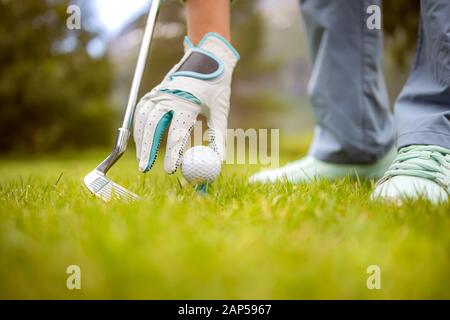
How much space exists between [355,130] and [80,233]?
1814 millimetres

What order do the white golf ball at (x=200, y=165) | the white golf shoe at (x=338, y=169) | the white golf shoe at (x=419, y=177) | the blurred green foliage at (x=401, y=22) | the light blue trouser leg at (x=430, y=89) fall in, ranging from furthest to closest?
the blurred green foliage at (x=401, y=22), the white golf shoe at (x=338, y=169), the white golf ball at (x=200, y=165), the light blue trouser leg at (x=430, y=89), the white golf shoe at (x=419, y=177)

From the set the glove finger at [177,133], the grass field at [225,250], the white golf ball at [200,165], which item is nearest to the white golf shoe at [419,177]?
the grass field at [225,250]

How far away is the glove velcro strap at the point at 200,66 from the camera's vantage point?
5.80 ft

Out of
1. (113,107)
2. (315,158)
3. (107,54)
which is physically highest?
(107,54)

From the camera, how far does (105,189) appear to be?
168 cm

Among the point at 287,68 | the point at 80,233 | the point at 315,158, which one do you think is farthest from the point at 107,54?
the point at 80,233

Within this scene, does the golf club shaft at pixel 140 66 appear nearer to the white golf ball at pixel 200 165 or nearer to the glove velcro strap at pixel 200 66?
the glove velcro strap at pixel 200 66

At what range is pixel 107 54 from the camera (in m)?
13.0

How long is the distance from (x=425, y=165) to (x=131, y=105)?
47.0 inches

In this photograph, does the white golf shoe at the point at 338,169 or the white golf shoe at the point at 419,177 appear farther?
the white golf shoe at the point at 338,169

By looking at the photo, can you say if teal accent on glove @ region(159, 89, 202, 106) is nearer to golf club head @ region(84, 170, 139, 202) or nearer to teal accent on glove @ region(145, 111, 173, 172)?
teal accent on glove @ region(145, 111, 173, 172)

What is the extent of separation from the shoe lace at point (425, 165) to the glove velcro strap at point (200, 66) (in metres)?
0.82
